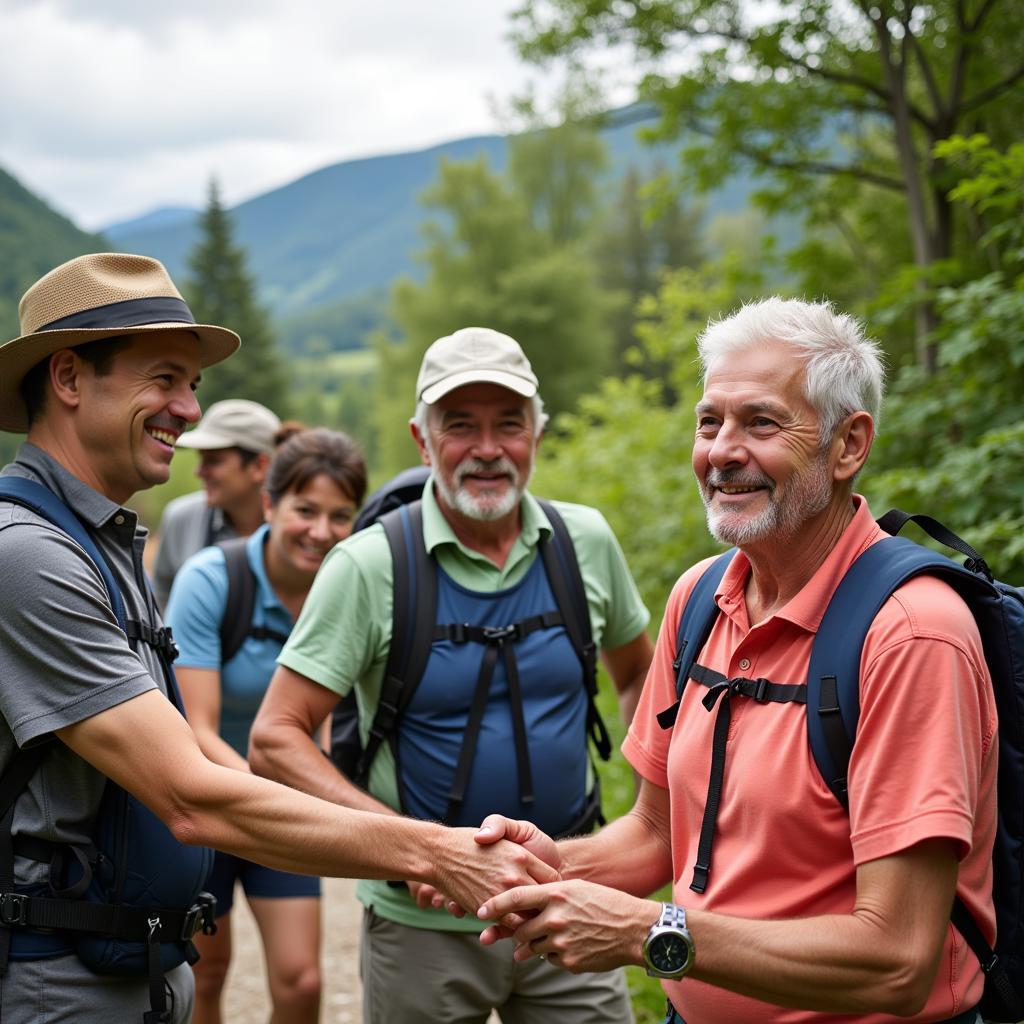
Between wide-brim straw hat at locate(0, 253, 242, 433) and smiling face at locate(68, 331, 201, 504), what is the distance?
0.21 ft

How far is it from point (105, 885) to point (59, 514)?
2.76 feet

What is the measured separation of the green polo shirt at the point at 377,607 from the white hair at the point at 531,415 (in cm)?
21

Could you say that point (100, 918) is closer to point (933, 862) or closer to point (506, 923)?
point (506, 923)

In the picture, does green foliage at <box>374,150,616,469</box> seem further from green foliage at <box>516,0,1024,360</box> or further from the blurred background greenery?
green foliage at <box>516,0,1024,360</box>

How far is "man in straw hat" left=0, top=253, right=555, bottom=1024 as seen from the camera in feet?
8.26

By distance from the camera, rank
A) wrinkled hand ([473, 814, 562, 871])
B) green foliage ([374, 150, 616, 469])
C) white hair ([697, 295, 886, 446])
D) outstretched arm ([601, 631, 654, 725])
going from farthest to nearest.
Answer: green foliage ([374, 150, 616, 469]) → outstretched arm ([601, 631, 654, 725]) → wrinkled hand ([473, 814, 562, 871]) → white hair ([697, 295, 886, 446])

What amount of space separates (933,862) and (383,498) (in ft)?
7.64

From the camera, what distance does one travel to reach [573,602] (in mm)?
3674

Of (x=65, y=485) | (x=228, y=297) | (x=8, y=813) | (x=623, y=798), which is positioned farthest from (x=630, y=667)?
(x=228, y=297)

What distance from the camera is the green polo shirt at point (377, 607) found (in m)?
3.42

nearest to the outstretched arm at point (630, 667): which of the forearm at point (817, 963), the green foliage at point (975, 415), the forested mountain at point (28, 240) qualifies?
the green foliage at point (975, 415)

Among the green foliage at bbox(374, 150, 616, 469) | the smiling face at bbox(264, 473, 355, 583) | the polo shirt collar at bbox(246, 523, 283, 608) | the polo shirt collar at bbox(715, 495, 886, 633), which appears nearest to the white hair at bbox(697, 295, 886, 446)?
the polo shirt collar at bbox(715, 495, 886, 633)

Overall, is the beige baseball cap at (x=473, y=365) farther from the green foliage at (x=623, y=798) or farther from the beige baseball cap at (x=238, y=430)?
the beige baseball cap at (x=238, y=430)

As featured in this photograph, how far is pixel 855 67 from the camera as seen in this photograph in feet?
27.3
